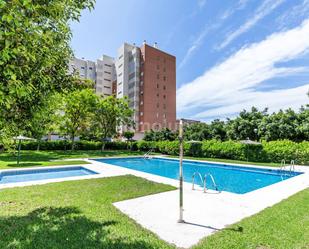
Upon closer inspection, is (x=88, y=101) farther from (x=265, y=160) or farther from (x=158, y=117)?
(x=158, y=117)

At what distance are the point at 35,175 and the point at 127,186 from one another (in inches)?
287

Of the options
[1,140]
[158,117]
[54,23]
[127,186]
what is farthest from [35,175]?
[158,117]

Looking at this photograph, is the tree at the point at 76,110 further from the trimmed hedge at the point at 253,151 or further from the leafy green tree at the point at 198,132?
the leafy green tree at the point at 198,132

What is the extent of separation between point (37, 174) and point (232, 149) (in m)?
16.8

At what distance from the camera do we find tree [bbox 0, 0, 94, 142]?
99.0 inches

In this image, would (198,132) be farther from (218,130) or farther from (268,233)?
(268,233)

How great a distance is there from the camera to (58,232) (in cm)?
447

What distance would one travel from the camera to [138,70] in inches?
2090

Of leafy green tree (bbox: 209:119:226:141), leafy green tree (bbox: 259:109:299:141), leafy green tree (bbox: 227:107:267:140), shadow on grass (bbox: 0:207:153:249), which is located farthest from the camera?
leafy green tree (bbox: 209:119:226:141)

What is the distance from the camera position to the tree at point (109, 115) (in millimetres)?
30156

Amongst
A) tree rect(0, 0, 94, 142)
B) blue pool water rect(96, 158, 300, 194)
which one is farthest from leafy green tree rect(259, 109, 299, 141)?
tree rect(0, 0, 94, 142)

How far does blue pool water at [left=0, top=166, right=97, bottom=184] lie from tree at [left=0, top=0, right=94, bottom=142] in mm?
9506

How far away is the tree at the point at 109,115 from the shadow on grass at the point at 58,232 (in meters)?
25.1

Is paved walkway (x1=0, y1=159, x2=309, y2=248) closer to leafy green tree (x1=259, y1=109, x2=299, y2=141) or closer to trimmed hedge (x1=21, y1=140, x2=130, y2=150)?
leafy green tree (x1=259, y1=109, x2=299, y2=141)
